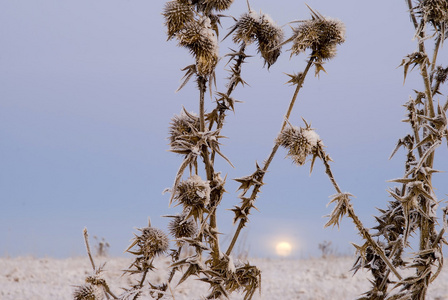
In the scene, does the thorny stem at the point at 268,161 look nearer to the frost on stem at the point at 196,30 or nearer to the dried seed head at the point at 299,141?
the dried seed head at the point at 299,141

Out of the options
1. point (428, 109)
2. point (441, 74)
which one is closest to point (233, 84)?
Result: point (428, 109)

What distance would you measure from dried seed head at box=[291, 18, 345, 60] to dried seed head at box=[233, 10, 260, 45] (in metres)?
0.29

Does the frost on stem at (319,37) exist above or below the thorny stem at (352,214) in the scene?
above

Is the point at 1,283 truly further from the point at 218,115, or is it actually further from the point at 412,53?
the point at 412,53

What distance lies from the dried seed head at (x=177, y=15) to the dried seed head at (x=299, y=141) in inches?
39.9

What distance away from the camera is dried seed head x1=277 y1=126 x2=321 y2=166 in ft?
9.36

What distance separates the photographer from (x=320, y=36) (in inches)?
123

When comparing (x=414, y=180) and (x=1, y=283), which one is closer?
(x=414, y=180)

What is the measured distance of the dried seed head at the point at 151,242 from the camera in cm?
331

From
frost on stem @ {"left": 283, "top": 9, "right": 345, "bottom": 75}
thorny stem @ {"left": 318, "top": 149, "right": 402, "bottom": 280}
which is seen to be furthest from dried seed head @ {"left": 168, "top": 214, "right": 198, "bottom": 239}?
frost on stem @ {"left": 283, "top": 9, "right": 345, "bottom": 75}

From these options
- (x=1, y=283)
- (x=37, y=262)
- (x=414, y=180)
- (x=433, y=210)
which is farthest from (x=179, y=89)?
(x=37, y=262)

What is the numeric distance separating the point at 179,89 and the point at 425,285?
2.28 m

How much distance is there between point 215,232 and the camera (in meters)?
2.94

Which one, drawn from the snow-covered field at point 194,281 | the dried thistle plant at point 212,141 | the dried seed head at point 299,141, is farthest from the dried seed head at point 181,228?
the snow-covered field at point 194,281
